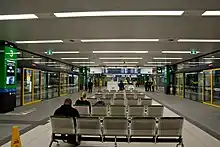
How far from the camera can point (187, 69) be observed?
74.6ft

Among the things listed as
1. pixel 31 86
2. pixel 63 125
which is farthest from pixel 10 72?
pixel 63 125

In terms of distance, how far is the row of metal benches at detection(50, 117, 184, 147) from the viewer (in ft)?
19.5

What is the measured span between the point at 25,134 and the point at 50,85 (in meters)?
15.3

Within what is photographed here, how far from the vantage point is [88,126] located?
6.07 metres

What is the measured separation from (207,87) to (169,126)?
44.4 ft

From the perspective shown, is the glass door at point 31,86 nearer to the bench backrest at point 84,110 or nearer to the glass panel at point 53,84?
the glass panel at point 53,84

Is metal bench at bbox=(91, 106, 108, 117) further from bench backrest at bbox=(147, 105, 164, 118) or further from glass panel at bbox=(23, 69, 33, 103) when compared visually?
glass panel at bbox=(23, 69, 33, 103)

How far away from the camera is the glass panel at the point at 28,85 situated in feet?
55.2

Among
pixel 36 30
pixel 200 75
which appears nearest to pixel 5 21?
pixel 36 30

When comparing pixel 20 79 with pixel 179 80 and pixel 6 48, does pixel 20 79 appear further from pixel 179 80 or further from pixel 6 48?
pixel 179 80

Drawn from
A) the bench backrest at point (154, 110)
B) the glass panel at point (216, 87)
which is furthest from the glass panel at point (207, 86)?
the bench backrest at point (154, 110)

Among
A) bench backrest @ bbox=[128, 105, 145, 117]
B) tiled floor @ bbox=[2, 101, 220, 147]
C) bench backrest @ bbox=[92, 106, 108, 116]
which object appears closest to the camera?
tiled floor @ bbox=[2, 101, 220, 147]

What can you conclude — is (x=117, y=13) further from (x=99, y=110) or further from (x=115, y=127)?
(x=99, y=110)

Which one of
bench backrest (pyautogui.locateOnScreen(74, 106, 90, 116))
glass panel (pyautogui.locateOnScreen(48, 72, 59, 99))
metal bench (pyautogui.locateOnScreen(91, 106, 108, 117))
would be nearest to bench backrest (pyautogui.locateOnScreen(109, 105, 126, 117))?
metal bench (pyautogui.locateOnScreen(91, 106, 108, 117))
